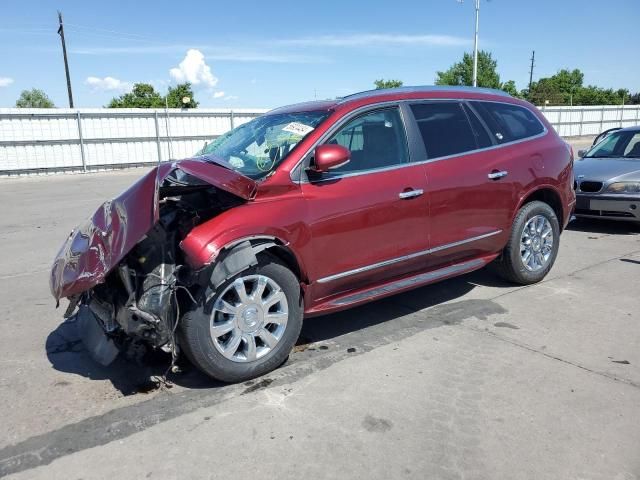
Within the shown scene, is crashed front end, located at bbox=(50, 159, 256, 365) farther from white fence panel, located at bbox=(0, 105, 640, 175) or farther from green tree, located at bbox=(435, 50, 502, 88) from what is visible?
green tree, located at bbox=(435, 50, 502, 88)

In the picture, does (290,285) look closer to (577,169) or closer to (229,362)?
(229,362)

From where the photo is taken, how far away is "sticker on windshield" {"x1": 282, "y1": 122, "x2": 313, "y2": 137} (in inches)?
155

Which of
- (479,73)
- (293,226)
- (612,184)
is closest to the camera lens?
(293,226)

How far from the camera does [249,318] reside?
3.44 metres

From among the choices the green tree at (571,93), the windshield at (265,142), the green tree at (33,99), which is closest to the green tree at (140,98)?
the green tree at (33,99)

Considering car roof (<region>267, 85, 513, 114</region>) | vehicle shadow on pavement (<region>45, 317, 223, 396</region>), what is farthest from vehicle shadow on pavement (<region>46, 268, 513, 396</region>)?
car roof (<region>267, 85, 513, 114</region>)

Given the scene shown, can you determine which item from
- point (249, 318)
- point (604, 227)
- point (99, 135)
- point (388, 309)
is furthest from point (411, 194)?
point (99, 135)

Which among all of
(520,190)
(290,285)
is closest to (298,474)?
(290,285)

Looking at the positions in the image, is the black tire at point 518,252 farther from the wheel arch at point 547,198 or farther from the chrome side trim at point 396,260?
the chrome side trim at point 396,260

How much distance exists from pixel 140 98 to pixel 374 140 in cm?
6940

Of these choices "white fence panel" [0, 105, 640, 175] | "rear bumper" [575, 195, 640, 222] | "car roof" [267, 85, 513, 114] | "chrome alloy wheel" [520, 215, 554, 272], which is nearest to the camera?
"car roof" [267, 85, 513, 114]

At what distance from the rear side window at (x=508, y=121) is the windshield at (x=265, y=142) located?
5.85 ft

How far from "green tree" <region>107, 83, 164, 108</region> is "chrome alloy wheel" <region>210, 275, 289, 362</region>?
61.1 metres

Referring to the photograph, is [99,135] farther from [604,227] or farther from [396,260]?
[396,260]
